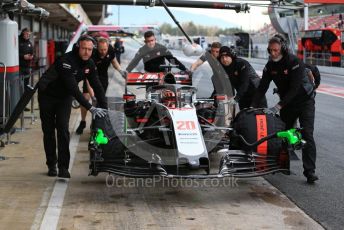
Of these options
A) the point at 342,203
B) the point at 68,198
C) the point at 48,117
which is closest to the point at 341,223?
the point at 342,203

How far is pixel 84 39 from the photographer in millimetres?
7102

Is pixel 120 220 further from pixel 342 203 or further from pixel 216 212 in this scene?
pixel 342 203

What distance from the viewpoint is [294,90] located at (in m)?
7.20

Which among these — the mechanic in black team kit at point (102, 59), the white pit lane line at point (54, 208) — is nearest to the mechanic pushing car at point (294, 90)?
the white pit lane line at point (54, 208)

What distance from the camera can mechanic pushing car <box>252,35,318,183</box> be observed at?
23.8ft

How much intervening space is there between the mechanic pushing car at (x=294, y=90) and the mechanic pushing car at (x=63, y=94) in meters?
2.23

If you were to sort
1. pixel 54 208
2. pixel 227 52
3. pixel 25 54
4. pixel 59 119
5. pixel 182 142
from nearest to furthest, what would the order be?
pixel 54 208 → pixel 182 142 → pixel 59 119 → pixel 227 52 → pixel 25 54

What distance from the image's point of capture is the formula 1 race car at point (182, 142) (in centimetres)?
634

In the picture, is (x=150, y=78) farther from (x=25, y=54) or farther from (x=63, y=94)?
(x=25, y=54)

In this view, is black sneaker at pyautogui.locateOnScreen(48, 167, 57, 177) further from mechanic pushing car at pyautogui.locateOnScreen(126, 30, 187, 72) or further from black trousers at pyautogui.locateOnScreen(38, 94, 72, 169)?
mechanic pushing car at pyautogui.locateOnScreen(126, 30, 187, 72)

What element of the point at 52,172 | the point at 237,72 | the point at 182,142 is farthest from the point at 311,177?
the point at 52,172

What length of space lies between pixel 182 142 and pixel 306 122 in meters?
1.92

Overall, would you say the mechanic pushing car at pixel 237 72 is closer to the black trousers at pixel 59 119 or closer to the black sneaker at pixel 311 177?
the black sneaker at pixel 311 177

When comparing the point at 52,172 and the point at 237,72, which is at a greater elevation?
the point at 237,72
